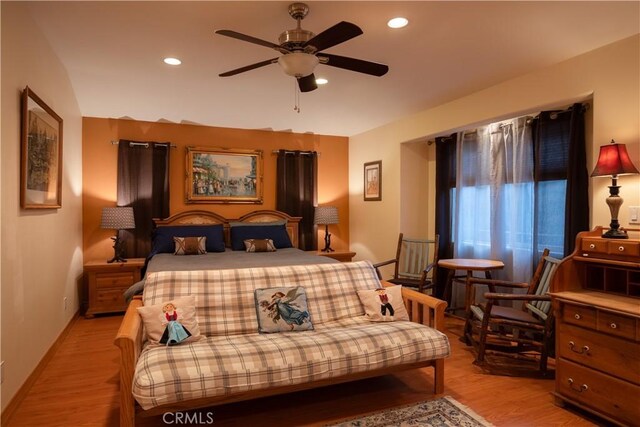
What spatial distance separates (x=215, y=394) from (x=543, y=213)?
10.3ft

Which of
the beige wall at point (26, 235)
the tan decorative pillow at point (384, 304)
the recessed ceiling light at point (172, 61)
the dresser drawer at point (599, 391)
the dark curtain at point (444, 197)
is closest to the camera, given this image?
the dresser drawer at point (599, 391)

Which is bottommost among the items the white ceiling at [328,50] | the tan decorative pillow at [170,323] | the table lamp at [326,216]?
the tan decorative pillow at [170,323]

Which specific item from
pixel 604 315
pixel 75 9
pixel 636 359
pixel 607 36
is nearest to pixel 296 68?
pixel 75 9

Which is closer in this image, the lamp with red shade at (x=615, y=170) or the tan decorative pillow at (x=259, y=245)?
the lamp with red shade at (x=615, y=170)

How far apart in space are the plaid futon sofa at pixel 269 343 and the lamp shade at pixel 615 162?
1349 millimetres

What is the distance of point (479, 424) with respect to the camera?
223 cm

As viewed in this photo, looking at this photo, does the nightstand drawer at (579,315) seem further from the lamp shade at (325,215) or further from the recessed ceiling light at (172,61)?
the lamp shade at (325,215)

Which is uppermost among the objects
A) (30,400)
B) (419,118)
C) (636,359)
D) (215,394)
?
(419,118)

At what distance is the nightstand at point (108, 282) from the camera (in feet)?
14.3

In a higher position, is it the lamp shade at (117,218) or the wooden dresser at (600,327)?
the lamp shade at (117,218)

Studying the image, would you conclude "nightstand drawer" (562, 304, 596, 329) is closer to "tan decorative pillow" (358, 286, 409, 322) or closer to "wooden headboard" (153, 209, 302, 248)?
"tan decorative pillow" (358, 286, 409, 322)

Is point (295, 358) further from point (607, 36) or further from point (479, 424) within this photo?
point (607, 36)

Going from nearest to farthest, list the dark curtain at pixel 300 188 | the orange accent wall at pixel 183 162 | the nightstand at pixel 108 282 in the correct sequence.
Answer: the nightstand at pixel 108 282 < the orange accent wall at pixel 183 162 < the dark curtain at pixel 300 188

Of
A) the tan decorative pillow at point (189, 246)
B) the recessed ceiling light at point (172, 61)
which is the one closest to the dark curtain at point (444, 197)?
the tan decorative pillow at point (189, 246)
